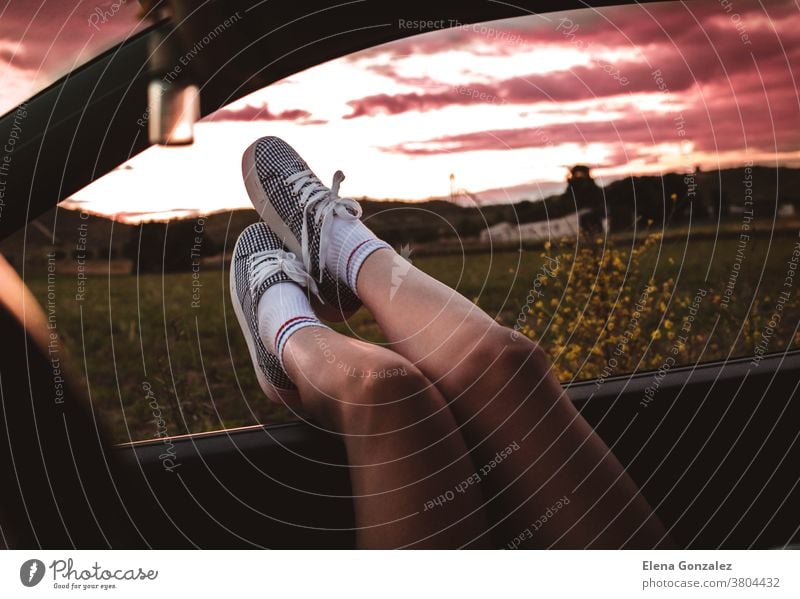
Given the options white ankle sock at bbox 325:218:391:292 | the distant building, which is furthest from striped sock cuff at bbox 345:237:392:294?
the distant building

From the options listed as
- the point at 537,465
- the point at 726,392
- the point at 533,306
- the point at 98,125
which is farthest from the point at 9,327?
the point at 726,392

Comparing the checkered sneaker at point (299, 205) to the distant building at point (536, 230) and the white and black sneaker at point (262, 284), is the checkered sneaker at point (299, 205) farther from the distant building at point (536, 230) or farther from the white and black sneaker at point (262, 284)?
the distant building at point (536, 230)

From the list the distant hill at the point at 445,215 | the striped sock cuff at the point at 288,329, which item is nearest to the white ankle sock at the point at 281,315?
the striped sock cuff at the point at 288,329

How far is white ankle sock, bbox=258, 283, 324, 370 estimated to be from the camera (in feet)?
1.86

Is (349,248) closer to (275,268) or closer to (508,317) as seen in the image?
(275,268)

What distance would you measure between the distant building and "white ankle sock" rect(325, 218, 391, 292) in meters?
0.13

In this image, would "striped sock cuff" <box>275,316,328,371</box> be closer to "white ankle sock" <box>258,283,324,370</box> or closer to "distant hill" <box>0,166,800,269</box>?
"white ankle sock" <box>258,283,324,370</box>

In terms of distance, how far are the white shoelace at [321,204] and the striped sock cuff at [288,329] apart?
75 millimetres

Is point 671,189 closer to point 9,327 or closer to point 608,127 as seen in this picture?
point 608,127

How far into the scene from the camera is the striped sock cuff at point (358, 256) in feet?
1.97

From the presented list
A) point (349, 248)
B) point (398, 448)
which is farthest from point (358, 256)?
point (398, 448)

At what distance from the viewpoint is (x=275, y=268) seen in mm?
630
